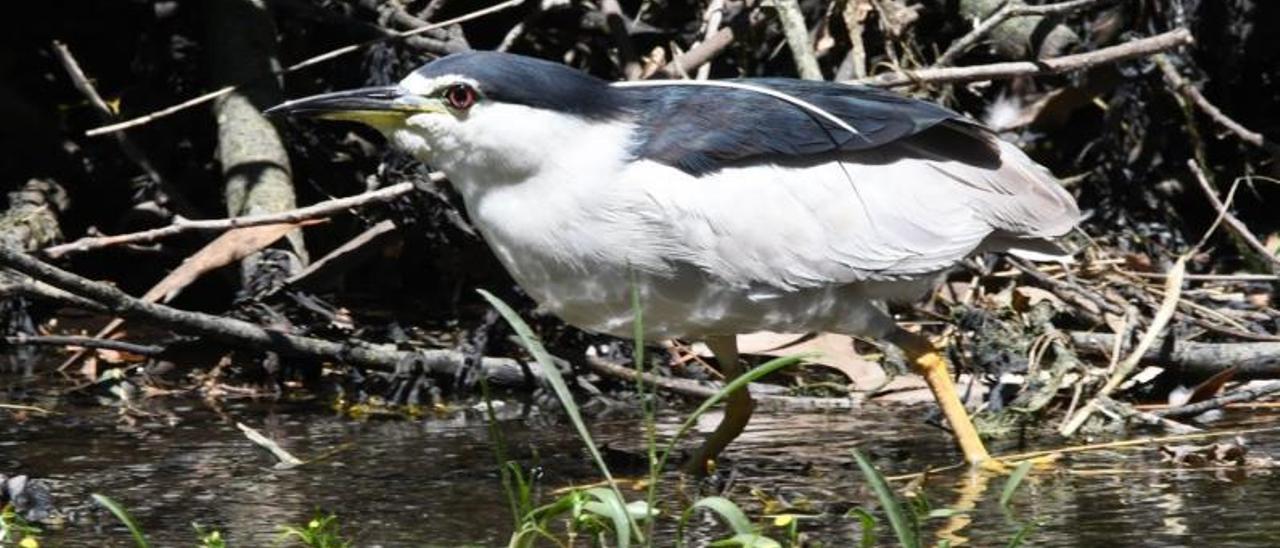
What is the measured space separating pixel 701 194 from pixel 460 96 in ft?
1.93

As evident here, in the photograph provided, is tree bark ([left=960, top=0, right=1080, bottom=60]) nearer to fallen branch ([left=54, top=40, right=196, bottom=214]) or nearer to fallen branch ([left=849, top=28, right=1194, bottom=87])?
fallen branch ([left=849, top=28, right=1194, bottom=87])

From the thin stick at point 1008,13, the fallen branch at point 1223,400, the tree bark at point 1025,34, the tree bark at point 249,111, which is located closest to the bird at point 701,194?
the fallen branch at point 1223,400

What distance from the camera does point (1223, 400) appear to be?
17.7 feet

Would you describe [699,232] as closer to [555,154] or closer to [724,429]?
[555,154]

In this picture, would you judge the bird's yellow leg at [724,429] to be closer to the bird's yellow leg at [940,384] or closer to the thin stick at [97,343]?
the bird's yellow leg at [940,384]

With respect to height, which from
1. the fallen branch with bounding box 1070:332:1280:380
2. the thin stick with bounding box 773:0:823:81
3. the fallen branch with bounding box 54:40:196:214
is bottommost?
the fallen branch with bounding box 1070:332:1280:380

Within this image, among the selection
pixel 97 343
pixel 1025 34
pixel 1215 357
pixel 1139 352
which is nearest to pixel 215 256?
pixel 97 343

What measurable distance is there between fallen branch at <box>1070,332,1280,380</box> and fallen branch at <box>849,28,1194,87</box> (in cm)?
83

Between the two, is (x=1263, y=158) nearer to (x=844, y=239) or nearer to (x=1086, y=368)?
(x=1086, y=368)

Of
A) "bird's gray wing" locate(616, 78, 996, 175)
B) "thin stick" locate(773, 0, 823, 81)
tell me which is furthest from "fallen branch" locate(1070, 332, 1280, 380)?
"thin stick" locate(773, 0, 823, 81)

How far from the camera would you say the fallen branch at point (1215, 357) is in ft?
18.3

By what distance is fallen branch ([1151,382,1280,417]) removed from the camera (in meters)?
5.39

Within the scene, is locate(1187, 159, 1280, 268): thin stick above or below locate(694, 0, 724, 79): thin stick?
below

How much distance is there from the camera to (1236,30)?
6.90 metres
